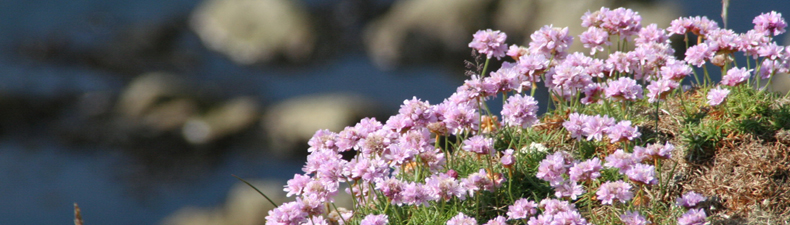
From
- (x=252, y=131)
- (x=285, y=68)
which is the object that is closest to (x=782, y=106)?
(x=252, y=131)

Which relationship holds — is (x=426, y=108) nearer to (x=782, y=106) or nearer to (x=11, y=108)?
(x=782, y=106)

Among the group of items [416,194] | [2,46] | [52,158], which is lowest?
[416,194]

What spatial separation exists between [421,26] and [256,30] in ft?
10.0

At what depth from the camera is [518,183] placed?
9.34ft

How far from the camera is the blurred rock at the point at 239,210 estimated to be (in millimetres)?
8844

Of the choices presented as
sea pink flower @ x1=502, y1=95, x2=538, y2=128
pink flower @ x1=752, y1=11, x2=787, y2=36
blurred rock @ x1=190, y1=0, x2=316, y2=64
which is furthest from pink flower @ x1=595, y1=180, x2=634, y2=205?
blurred rock @ x1=190, y1=0, x2=316, y2=64

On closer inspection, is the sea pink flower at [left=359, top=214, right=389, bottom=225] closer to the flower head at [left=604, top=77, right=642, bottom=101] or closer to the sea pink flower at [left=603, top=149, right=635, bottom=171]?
the sea pink flower at [left=603, top=149, right=635, bottom=171]

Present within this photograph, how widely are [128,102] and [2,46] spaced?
408 centimetres

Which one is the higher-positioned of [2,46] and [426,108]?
[2,46]

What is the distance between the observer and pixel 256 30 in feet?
39.9

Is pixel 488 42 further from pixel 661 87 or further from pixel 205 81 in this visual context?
pixel 205 81

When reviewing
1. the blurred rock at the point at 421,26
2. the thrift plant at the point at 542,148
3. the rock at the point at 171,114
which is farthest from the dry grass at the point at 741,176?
the rock at the point at 171,114

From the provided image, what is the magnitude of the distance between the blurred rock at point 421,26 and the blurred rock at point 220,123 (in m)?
2.42

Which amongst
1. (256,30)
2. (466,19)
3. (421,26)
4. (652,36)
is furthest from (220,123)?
(652,36)
